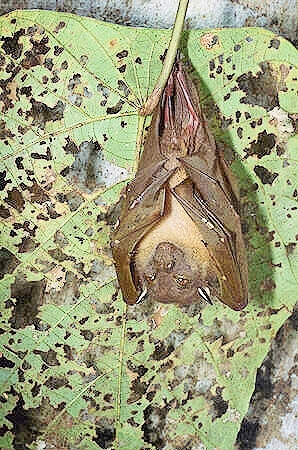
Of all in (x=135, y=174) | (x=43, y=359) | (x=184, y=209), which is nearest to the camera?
(x=184, y=209)

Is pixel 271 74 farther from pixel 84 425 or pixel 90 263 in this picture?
pixel 84 425

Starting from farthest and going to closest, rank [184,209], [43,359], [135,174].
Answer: [43,359], [135,174], [184,209]

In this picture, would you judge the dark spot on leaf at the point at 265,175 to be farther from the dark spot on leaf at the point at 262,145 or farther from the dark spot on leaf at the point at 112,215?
the dark spot on leaf at the point at 112,215

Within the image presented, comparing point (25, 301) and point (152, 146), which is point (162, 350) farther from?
point (152, 146)

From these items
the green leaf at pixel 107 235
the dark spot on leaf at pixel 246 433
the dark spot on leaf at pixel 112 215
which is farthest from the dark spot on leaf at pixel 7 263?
the dark spot on leaf at pixel 246 433

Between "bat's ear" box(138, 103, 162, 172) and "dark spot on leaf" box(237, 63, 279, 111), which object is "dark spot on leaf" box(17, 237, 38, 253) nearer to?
"bat's ear" box(138, 103, 162, 172)

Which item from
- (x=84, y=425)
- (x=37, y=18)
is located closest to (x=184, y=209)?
(x=37, y=18)
